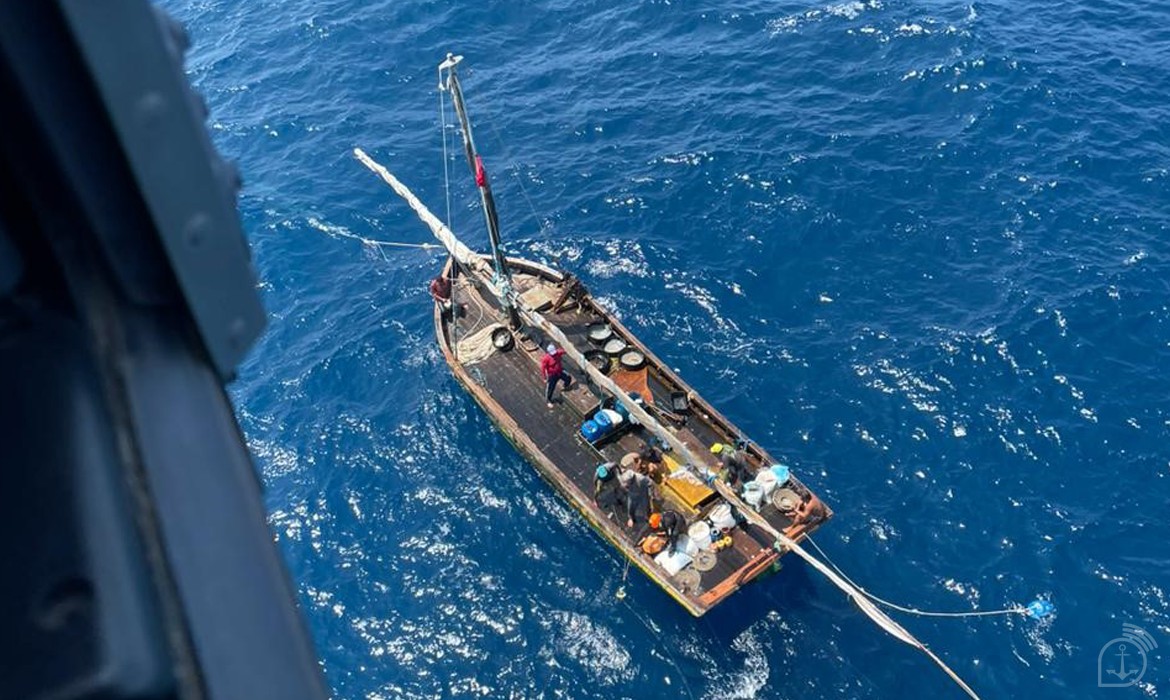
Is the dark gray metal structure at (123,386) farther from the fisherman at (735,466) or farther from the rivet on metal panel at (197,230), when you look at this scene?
the fisherman at (735,466)

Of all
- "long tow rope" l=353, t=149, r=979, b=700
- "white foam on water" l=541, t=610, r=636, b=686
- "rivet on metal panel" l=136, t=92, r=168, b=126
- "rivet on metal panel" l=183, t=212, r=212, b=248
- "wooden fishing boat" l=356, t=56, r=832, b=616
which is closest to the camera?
"rivet on metal panel" l=136, t=92, r=168, b=126

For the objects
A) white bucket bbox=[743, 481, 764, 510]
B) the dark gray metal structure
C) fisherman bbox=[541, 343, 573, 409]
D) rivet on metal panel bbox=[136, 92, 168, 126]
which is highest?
rivet on metal panel bbox=[136, 92, 168, 126]

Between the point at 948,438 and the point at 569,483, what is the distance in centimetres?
1560

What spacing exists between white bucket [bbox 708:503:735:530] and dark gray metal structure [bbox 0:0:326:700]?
2591 cm

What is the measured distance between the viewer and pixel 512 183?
46125mm

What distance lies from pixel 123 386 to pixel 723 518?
2654 centimetres

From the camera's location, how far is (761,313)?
3731 centimetres

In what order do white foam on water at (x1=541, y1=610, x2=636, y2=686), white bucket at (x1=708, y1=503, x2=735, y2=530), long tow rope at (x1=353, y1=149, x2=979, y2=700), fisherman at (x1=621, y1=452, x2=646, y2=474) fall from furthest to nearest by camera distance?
fisherman at (x1=621, y1=452, x2=646, y2=474), white bucket at (x1=708, y1=503, x2=735, y2=530), white foam on water at (x1=541, y1=610, x2=636, y2=686), long tow rope at (x1=353, y1=149, x2=979, y2=700)

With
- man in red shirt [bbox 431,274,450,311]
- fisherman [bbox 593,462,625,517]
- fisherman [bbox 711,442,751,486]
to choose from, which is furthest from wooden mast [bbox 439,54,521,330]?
fisherman [bbox 711,442,751,486]

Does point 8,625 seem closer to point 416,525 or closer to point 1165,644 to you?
point 416,525

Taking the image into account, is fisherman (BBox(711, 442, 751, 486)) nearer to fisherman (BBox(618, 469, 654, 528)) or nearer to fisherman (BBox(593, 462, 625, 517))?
fisherman (BBox(618, 469, 654, 528))

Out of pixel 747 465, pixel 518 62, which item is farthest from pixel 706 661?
pixel 518 62
